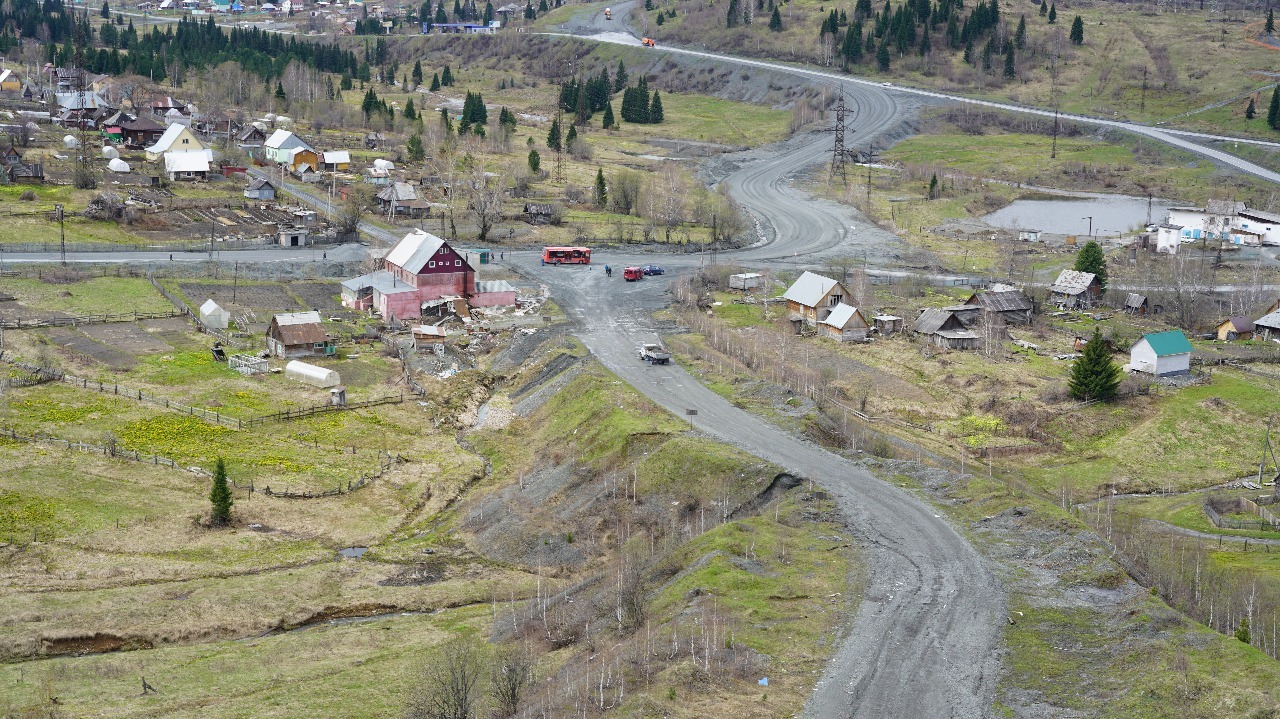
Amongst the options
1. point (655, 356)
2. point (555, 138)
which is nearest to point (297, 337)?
point (655, 356)

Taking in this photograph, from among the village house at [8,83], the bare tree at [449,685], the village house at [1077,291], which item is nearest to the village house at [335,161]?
the village house at [8,83]

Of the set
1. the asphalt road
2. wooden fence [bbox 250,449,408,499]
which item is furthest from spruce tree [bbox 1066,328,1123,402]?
wooden fence [bbox 250,449,408,499]

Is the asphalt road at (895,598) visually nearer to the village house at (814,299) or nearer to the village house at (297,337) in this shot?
the village house at (814,299)

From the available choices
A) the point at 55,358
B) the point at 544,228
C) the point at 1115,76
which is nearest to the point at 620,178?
the point at 544,228

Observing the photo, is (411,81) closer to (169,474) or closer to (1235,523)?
(169,474)

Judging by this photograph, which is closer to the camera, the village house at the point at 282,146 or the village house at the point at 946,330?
the village house at the point at 946,330

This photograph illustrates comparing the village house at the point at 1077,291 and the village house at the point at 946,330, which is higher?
the village house at the point at 1077,291

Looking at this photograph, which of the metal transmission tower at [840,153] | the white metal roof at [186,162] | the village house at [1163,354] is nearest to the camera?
the village house at [1163,354]

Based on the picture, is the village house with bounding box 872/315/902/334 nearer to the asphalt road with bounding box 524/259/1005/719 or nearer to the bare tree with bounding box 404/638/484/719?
the asphalt road with bounding box 524/259/1005/719
